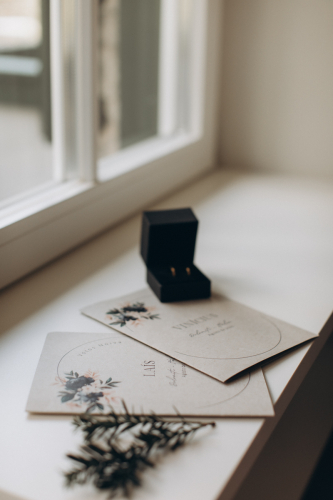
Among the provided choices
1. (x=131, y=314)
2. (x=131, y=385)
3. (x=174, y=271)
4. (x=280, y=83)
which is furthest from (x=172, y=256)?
(x=280, y=83)

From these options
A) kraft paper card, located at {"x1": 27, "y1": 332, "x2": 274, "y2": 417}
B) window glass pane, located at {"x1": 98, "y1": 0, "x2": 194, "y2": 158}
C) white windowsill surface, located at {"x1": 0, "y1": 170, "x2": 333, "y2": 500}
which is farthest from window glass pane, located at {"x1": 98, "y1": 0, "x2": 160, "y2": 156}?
kraft paper card, located at {"x1": 27, "y1": 332, "x2": 274, "y2": 417}

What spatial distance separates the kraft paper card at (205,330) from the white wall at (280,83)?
870 mm

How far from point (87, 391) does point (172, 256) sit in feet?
0.98

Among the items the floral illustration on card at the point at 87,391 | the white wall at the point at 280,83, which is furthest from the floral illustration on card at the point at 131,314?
the white wall at the point at 280,83

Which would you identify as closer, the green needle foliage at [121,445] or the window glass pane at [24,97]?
the green needle foliage at [121,445]

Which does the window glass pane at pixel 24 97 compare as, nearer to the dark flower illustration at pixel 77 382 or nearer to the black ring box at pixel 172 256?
the black ring box at pixel 172 256

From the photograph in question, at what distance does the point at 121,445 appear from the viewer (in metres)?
0.43

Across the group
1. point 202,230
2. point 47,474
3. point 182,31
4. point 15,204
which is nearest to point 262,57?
point 182,31

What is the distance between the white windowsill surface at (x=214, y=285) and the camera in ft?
1.34

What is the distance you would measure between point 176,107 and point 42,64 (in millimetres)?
620

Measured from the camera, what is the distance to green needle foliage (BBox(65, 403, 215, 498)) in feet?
1.28

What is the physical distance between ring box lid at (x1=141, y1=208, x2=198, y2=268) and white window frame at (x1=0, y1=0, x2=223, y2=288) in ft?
0.62

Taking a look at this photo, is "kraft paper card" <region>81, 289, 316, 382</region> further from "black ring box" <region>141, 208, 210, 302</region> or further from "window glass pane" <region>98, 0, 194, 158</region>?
"window glass pane" <region>98, 0, 194, 158</region>

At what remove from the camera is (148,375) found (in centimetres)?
52
